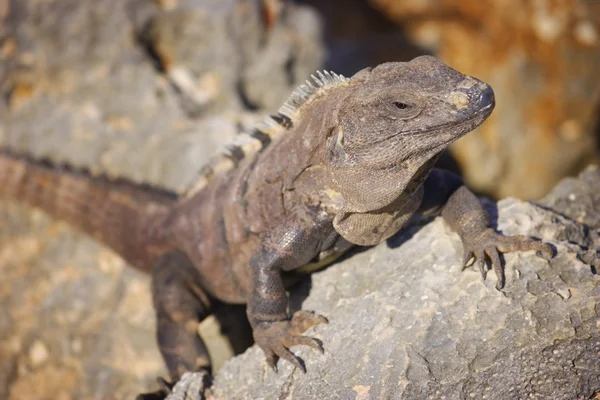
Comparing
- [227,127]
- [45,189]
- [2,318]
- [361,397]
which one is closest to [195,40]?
[227,127]

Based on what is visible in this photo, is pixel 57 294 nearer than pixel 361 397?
No

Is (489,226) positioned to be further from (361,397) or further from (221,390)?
(221,390)

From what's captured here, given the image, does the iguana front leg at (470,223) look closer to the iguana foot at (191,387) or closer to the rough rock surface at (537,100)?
the iguana foot at (191,387)

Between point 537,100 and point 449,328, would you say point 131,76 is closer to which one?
point 449,328

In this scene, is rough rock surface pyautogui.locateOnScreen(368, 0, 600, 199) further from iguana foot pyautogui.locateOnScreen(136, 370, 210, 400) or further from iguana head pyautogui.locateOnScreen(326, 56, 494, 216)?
iguana foot pyautogui.locateOnScreen(136, 370, 210, 400)

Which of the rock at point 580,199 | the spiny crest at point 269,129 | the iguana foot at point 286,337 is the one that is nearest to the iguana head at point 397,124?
the spiny crest at point 269,129

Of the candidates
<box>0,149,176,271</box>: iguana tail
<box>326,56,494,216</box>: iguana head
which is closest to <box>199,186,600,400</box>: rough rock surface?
<box>326,56,494,216</box>: iguana head
